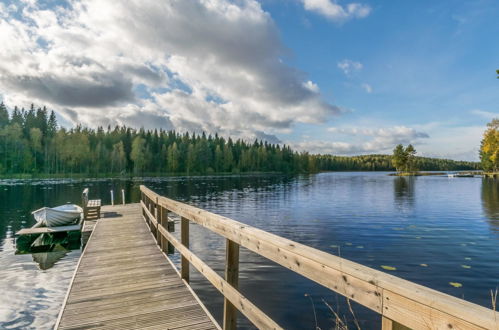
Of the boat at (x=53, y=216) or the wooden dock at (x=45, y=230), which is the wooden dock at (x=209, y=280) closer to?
the wooden dock at (x=45, y=230)

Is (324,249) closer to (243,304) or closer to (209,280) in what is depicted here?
(209,280)

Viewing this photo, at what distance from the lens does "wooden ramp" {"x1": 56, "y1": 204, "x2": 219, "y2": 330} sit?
4551mm

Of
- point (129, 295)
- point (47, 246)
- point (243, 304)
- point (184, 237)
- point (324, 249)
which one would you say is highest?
point (184, 237)

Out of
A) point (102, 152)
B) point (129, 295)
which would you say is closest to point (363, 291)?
point (129, 295)

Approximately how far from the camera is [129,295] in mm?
5559

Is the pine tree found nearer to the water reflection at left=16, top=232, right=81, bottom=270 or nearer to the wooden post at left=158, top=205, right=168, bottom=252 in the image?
the water reflection at left=16, top=232, right=81, bottom=270

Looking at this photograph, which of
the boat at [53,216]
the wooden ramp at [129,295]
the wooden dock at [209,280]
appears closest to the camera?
the wooden dock at [209,280]

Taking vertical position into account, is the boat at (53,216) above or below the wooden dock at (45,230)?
above

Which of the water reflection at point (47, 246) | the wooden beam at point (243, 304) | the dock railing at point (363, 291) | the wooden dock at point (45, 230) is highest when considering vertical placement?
the dock railing at point (363, 291)

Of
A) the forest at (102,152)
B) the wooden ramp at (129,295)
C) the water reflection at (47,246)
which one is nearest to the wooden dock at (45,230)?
the water reflection at (47,246)

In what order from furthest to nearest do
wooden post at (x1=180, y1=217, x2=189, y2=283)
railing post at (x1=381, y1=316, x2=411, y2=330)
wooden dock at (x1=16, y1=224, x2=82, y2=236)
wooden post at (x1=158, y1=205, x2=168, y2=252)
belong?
wooden dock at (x1=16, y1=224, x2=82, y2=236)
wooden post at (x1=158, y1=205, x2=168, y2=252)
wooden post at (x1=180, y1=217, x2=189, y2=283)
railing post at (x1=381, y1=316, x2=411, y2=330)

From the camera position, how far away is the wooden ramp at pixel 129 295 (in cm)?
455

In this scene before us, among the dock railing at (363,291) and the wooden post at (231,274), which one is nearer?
the dock railing at (363,291)

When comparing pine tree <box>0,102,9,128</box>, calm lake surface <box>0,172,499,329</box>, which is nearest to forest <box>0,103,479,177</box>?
pine tree <box>0,102,9,128</box>
